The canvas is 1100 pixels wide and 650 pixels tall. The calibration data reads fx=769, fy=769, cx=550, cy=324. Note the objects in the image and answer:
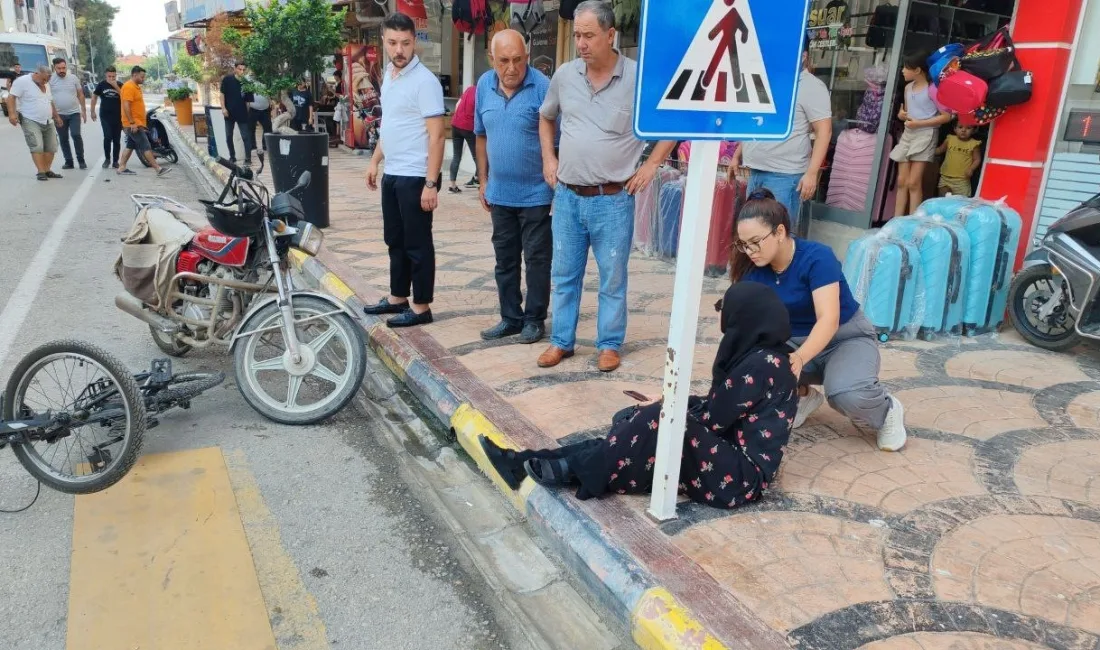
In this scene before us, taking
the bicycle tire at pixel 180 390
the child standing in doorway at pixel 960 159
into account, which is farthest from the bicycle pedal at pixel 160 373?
the child standing in doorway at pixel 960 159

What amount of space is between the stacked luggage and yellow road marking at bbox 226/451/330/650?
12.4 feet

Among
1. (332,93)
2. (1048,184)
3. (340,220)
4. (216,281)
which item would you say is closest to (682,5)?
(216,281)

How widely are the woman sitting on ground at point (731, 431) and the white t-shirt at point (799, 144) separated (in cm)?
283

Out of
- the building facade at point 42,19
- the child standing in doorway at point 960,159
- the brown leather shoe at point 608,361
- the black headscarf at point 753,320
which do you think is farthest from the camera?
the building facade at point 42,19

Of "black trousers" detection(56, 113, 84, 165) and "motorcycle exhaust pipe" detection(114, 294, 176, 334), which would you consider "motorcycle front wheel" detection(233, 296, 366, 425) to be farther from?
"black trousers" detection(56, 113, 84, 165)

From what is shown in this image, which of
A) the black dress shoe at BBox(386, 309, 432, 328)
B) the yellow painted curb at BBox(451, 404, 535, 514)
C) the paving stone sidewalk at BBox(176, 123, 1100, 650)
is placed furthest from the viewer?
the black dress shoe at BBox(386, 309, 432, 328)

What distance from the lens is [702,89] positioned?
2.40 m

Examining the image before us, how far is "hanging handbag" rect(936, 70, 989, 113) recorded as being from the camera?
504 centimetres

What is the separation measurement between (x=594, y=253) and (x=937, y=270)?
230 centimetres

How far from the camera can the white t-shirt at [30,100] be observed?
38.2 ft

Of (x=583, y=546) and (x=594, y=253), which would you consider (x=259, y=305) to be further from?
(x=583, y=546)

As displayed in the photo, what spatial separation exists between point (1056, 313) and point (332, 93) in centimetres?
1793

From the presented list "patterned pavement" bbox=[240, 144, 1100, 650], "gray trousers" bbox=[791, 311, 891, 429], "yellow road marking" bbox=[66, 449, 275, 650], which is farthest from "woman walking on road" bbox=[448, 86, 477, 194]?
"yellow road marking" bbox=[66, 449, 275, 650]

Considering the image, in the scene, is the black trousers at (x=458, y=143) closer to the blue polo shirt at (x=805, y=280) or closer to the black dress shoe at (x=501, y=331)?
the black dress shoe at (x=501, y=331)
